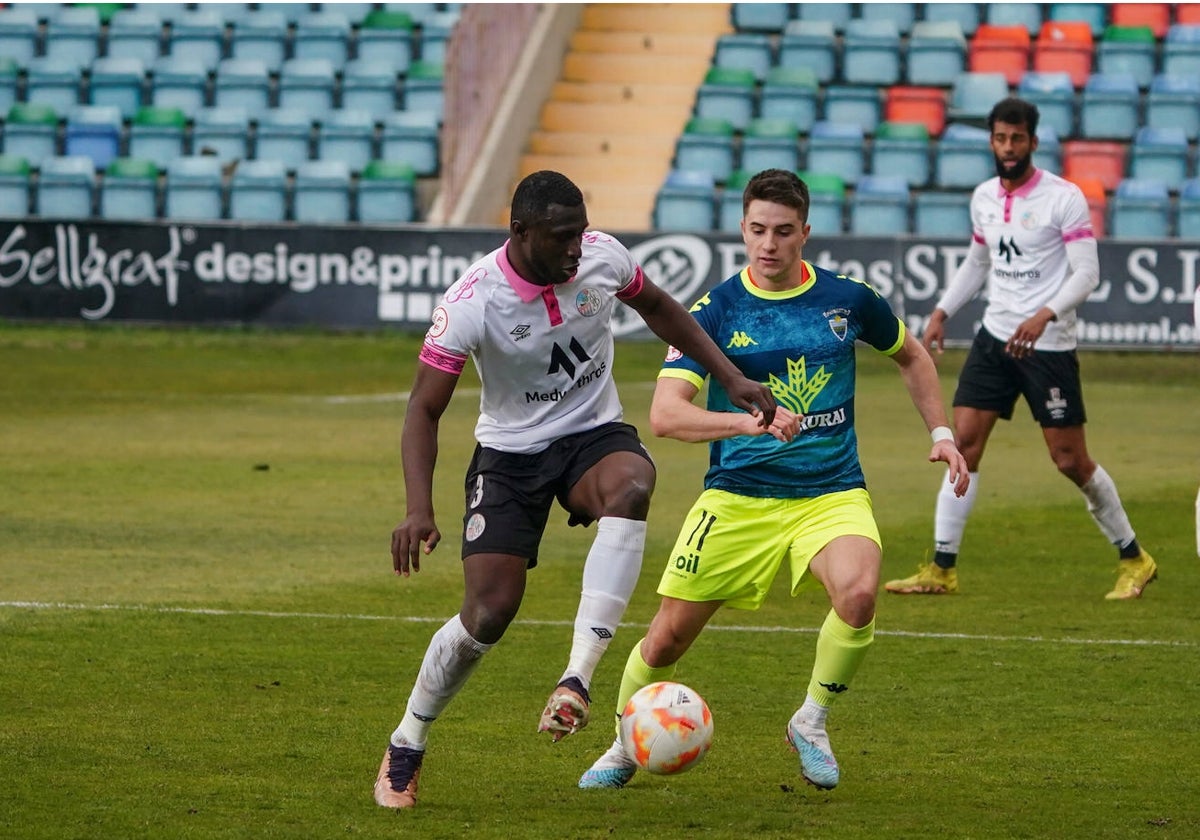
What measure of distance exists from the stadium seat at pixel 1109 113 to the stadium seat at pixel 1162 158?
61cm

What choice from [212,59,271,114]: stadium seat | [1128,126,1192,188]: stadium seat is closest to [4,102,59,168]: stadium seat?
[212,59,271,114]: stadium seat

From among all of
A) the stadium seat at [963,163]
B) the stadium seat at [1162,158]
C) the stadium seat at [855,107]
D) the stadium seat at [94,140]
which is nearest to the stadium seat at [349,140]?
the stadium seat at [94,140]

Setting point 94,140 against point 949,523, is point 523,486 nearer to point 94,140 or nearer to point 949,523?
point 949,523

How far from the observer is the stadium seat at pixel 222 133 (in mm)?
27312

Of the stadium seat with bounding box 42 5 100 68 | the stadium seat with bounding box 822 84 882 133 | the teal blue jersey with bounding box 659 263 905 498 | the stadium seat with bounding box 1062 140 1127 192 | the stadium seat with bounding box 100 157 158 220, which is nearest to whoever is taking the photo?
the teal blue jersey with bounding box 659 263 905 498

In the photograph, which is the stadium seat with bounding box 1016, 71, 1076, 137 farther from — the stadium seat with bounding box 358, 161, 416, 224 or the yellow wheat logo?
the yellow wheat logo

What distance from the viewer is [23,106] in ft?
92.0

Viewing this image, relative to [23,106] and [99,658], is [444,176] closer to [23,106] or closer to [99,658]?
[23,106]

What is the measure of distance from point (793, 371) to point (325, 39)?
A: 943 inches

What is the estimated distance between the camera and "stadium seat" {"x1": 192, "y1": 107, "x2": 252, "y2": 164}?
2731 centimetres

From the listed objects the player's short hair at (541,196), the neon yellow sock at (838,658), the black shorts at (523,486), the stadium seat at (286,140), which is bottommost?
the stadium seat at (286,140)

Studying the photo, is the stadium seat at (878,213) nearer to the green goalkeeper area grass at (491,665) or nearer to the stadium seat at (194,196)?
the stadium seat at (194,196)

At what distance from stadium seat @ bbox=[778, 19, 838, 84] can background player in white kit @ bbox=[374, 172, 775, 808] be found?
22.8 metres

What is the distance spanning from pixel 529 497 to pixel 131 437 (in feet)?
34.5
